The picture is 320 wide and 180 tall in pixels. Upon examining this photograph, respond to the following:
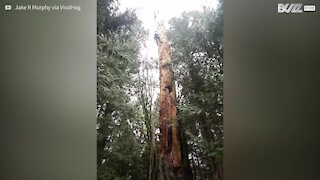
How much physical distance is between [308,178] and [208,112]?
0.60m

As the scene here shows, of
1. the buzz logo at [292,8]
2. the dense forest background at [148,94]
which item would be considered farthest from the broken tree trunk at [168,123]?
the buzz logo at [292,8]

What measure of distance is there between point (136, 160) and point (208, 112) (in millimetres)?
445

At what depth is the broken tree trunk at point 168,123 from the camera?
177cm

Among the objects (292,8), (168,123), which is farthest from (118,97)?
(292,8)

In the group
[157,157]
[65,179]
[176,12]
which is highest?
[176,12]

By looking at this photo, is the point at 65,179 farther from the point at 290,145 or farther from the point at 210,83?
the point at 290,145

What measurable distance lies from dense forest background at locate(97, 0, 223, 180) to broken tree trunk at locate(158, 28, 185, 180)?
0.03 m

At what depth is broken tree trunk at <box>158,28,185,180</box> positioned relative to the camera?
5.81 ft

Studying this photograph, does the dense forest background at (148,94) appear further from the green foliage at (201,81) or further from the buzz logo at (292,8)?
the buzz logo at (292,8)

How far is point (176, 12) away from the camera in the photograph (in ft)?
5.78

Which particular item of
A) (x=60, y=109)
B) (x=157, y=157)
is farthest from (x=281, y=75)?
(x=60, y=109)

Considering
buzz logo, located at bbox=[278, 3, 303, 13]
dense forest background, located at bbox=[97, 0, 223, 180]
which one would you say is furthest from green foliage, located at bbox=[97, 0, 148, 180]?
buzz logo, located at bbox=[278, 3, 303, 13]

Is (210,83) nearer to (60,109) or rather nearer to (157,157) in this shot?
(157,157)

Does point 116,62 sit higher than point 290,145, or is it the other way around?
point 116,62
